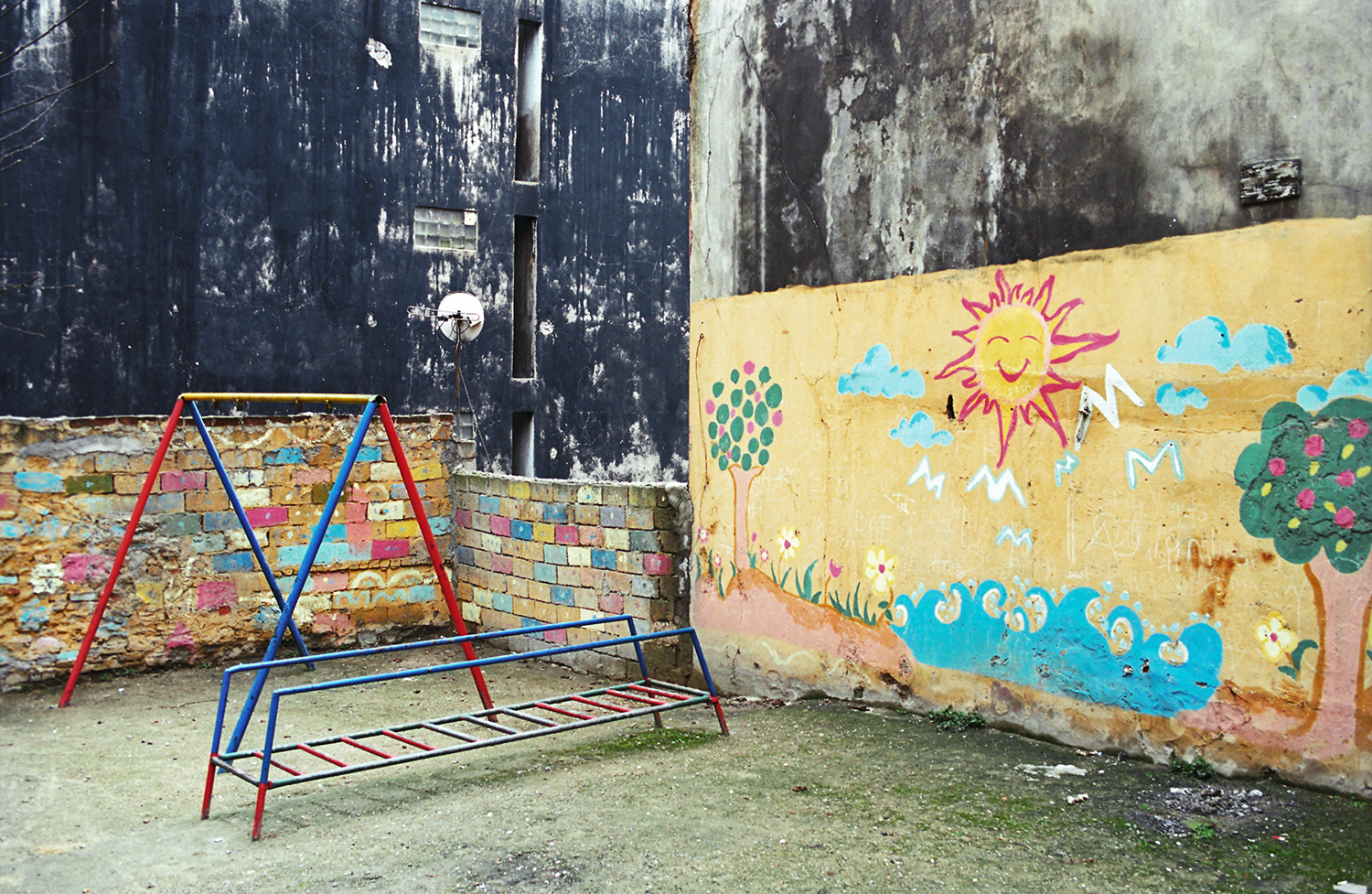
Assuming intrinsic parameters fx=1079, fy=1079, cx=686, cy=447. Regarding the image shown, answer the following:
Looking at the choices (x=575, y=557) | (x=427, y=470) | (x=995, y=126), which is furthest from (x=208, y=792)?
(x=995, y=126)

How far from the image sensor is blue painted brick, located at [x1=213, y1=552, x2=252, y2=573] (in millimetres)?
6918

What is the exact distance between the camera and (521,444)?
14609mm

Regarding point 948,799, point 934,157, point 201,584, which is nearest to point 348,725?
point 201,584

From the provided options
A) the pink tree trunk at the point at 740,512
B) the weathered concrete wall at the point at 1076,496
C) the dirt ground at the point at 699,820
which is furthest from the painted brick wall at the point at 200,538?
the pink tree trunk at the point at 740,512

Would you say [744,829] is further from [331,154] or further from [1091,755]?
[331,154]

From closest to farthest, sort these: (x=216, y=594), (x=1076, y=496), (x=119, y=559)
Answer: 1. (x=1076, y=496)
2. (x=119, y=559)
3. (x=216, y=594)

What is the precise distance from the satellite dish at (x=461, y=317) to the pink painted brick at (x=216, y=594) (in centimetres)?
588

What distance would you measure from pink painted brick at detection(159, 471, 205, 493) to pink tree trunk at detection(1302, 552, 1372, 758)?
6118 mm

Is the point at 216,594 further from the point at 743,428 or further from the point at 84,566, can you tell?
the point at 743,428

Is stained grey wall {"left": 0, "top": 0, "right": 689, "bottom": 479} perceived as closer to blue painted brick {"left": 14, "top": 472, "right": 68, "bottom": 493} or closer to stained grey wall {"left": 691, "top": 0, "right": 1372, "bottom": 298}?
blue painted brick {"left": 14, "top": 472, "right": 68, "bottom": 493}

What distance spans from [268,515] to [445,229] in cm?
738

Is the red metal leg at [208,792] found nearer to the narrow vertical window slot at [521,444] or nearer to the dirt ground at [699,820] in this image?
the dirt ground at [699,820]

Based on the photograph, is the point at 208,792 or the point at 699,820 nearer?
the point at 699,820

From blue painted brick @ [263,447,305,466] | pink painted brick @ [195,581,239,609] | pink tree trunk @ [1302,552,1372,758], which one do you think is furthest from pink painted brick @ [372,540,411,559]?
pink tree trunk @ [1302,552,1372,758]
